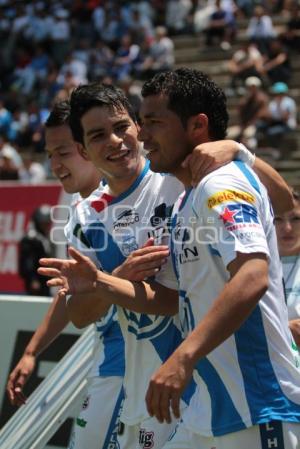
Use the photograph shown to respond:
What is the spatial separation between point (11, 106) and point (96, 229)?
2156 cm

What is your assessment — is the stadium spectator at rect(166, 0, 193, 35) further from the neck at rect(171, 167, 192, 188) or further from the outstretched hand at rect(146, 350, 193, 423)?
the outstretched hand at rect(146, 350, 193, 423)

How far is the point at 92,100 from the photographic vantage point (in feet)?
15.5

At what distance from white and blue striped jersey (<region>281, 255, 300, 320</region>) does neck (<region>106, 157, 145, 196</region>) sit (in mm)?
1046

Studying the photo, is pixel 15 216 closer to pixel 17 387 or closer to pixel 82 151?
pixel 17 387

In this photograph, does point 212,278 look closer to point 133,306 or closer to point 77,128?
point 133,306

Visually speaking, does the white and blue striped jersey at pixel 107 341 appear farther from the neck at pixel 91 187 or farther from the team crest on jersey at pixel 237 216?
the team crest on jersey at pixel 237 216

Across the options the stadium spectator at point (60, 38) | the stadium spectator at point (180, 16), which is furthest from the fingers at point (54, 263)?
the stadium spectator at point (60, 38)

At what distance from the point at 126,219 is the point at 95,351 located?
99 cm

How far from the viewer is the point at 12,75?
27.3 metres

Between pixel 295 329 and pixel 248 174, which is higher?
pixel 248 174

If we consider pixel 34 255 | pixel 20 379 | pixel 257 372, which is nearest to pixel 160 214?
pixel 257 372

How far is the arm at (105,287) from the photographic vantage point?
3738mm

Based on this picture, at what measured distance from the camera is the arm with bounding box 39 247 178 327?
12.3 feet

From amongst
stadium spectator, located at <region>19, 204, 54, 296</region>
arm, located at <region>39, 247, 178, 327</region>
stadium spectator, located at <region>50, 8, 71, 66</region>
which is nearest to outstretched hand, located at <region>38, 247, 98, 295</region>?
arm, located at <region>39, 247, 178, 327</region>
